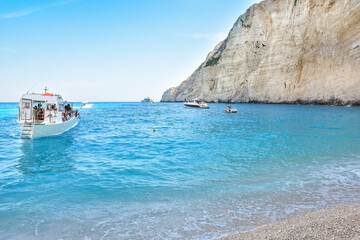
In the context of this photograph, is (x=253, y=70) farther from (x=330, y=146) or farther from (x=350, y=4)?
(x=330, y=146)

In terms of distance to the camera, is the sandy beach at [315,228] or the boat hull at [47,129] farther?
the boat hull at [47,129]

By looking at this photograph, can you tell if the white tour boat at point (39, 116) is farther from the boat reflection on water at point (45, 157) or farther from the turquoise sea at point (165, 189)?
the turquoise sea at point (165, 189)

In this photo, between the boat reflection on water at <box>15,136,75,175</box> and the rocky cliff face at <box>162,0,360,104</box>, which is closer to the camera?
the boat reflection on water at <box>15,136,75,175</box>

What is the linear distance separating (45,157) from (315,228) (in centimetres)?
1326

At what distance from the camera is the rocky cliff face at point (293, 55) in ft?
177

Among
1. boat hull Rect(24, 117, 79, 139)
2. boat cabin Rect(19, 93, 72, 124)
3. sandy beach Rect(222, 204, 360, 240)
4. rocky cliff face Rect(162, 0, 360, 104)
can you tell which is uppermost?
Answer: rocky cliff face Rect(162, 0, 360, 104)

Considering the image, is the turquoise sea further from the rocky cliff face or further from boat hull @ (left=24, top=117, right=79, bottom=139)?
the rocky cliff face

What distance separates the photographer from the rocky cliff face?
54094 mm

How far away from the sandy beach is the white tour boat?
717 inches

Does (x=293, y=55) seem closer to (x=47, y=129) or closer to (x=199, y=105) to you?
(x=199, y=105)

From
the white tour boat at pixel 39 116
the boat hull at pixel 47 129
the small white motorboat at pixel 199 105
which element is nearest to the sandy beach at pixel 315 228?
the boat hull at pixel 47 129

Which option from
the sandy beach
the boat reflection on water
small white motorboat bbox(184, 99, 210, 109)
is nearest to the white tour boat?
the boat reflection on water

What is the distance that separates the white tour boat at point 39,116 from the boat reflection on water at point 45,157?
0.89 m

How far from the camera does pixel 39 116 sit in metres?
18.8
